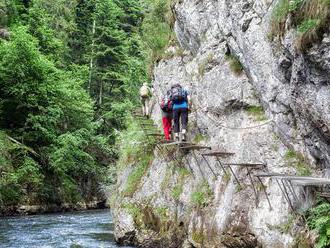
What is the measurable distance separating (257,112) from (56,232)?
1134 cm

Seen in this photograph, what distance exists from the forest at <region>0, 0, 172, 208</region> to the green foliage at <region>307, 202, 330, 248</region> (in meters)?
12.8

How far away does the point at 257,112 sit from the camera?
14.1 m

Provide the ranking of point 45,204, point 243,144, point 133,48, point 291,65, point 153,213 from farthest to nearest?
point 133,48 < point 45,204 < point 153,213 < point 243,144 < point 291,65

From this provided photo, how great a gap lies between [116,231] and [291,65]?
9.59 metres

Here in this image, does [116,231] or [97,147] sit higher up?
[97,147]

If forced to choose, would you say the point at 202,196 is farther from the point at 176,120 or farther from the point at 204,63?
the point at 204,63

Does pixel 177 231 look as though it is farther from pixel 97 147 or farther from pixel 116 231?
pixel 97 147

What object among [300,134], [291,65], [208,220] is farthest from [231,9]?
[208,220]

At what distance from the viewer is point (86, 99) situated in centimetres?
4019

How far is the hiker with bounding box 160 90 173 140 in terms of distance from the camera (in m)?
15.8

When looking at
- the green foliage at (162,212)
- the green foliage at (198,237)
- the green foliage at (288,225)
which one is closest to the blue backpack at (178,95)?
the green foliage at (162,212)

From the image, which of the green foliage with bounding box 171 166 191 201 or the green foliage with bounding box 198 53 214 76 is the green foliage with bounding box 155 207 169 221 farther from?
the green foliage with bounding box 198 53 214 76

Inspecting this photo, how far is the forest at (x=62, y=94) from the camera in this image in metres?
31.3

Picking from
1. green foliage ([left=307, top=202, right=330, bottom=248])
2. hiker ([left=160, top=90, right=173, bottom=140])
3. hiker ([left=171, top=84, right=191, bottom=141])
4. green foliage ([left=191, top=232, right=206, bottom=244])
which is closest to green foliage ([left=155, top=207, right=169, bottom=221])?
green foliage ([left=191, top=232, right=206, bottom=244])
